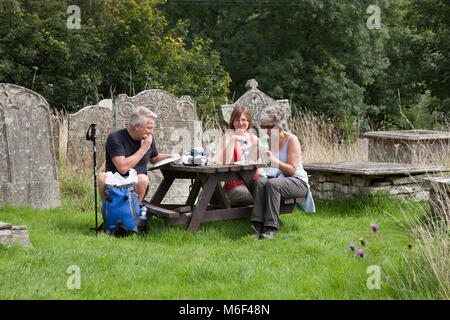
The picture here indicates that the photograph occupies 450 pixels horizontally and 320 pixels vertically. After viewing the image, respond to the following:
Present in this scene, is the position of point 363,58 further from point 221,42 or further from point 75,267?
point 75,267

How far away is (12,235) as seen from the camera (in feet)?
15.2

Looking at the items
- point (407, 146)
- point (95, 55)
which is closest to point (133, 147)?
point (407, 146)

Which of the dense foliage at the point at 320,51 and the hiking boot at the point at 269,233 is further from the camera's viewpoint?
the dense foliage at the point at 320,51

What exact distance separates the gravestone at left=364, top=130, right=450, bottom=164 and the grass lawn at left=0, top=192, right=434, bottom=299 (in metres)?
3.01

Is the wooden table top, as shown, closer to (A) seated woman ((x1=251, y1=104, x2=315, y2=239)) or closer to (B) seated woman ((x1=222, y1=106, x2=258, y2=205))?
(A) seated woman ((x1=251, y1=104, x2=315, y2=239))

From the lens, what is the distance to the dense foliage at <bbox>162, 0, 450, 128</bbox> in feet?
64.0

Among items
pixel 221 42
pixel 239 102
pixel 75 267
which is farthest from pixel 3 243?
pixel 221 42

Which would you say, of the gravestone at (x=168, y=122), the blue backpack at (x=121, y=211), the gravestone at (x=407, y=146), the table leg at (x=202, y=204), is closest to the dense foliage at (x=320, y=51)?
the gravestone at (x=407, y=146)

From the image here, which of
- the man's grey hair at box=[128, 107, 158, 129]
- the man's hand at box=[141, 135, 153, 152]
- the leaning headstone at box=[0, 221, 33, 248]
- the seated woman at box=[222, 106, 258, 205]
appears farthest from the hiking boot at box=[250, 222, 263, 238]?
the leaning headstone at box=[0, 221, 33, 248]

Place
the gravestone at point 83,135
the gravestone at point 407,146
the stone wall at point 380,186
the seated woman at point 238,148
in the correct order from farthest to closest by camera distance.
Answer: the gravestone at point 407,146 → the gravestone at point 83,135 → the stone wall at point 380,186 → the seated woman at point 238,148

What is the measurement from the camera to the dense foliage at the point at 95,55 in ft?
43.4

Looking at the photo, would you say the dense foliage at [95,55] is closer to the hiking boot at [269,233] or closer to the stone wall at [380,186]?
the stone wall at [380,186]

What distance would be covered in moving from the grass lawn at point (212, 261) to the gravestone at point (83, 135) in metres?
2.25

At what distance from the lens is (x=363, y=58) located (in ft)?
66.5
